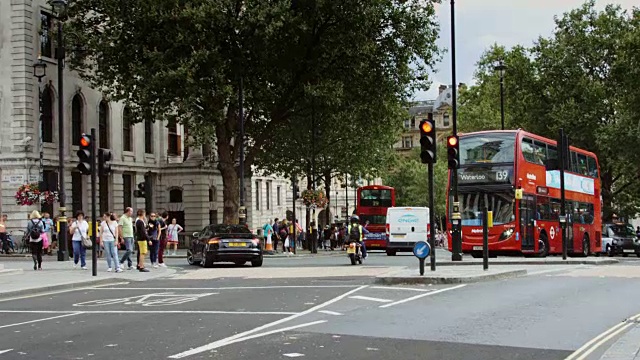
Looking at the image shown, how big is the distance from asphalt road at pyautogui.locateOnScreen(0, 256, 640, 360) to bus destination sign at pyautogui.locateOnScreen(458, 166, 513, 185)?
888cm

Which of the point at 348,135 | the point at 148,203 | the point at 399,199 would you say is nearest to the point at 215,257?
the point at 148,203

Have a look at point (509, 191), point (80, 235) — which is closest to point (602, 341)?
point (509, 191)

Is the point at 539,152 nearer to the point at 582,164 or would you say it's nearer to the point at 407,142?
the point at 582,164

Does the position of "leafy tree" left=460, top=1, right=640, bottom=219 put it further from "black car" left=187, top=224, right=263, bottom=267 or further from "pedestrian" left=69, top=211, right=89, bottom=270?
"pedestrian" left=69, top=211, right=89, bottom=270

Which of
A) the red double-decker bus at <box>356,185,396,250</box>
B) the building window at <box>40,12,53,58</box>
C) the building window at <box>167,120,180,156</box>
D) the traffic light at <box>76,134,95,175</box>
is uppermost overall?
the building window at <box>40,12,53,58</box>

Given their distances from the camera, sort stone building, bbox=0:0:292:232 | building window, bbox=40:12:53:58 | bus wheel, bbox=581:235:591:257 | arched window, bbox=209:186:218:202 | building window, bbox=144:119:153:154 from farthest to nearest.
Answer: arched window, bbox=209:186:218:202, building window, bbox=144:119:153:154, building window, bbox=40:12:53:58, stone building, bbox=0:0:292:232, bus wheel, bbox=581:235:591:257

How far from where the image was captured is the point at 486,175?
88.9 ft

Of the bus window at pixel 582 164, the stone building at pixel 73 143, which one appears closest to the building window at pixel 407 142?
the stone building at pixel 73 143

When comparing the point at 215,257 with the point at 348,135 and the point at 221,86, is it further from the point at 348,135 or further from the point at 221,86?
the point at 348,135

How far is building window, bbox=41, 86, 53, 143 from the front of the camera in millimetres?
40719

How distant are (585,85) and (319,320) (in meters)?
45.6

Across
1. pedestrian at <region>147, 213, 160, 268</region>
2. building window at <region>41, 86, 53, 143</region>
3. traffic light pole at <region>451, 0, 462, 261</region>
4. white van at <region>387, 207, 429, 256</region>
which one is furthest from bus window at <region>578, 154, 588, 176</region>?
building window at <region>41, 86, 53, 143</region>

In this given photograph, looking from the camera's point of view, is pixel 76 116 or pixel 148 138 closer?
pixel 76 116

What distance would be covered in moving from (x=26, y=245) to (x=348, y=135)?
2005 cm
